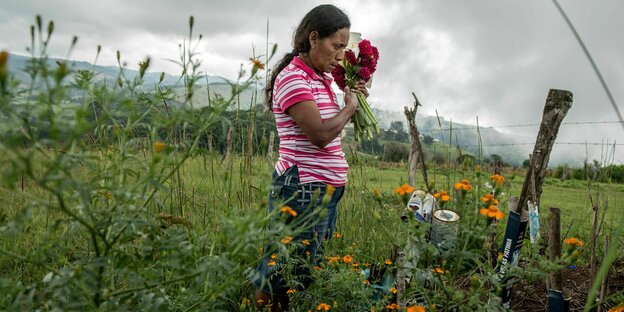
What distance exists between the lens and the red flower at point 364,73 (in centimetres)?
259

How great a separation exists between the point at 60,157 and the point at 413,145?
2141mm

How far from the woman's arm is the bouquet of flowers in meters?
0.52

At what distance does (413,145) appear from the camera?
2.85 meters

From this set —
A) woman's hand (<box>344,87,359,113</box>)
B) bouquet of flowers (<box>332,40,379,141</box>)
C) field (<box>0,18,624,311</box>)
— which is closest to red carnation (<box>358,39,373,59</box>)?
bouquet of flowers (<box>332,40,379,141</box>)

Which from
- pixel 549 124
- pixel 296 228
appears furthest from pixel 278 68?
pixel 549 124

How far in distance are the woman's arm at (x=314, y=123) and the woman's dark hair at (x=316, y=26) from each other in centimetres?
38

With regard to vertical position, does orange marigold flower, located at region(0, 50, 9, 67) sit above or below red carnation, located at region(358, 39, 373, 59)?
below

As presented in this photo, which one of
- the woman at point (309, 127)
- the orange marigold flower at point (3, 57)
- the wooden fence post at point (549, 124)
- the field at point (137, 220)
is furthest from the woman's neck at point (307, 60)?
the orange marigold flower at point (3, 57)

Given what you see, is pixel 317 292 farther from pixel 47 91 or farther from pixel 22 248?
pixel 22 248

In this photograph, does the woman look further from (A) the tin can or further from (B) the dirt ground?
(B) the dirt ground

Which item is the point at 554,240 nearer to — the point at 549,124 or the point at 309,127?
the point at 549,124

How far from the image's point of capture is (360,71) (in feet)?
8.50

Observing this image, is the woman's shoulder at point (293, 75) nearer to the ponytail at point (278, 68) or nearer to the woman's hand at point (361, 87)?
the ponytail at point (278, 68)

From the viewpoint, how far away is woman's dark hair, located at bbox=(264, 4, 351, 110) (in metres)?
2.22
